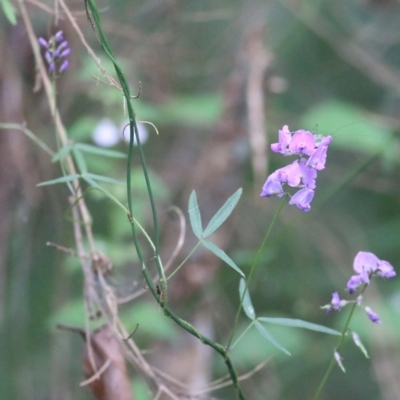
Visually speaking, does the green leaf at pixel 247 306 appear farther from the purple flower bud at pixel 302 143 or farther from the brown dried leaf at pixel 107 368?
the brown dried leaf at pixel 107 368

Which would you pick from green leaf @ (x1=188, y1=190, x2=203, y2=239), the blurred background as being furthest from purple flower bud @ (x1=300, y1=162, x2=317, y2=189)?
the blurred background

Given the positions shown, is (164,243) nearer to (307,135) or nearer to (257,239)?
(257,239)

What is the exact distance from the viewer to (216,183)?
2045mm

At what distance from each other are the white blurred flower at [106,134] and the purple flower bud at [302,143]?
1.15 metres

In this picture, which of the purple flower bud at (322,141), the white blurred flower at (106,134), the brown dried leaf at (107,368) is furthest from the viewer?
the white blurred flower at (106,134)

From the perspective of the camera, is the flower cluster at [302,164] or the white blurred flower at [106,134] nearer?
the flower cluster at [302,164]

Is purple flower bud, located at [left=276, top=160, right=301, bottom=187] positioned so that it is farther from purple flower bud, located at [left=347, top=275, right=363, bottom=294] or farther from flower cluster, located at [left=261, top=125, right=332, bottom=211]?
purple flower bud, located at [left=347, top=275, right=363, bottom=294]

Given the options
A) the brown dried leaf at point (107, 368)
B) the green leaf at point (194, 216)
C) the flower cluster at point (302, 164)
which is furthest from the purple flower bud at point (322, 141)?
the brown dried leaf at point (107, 368)

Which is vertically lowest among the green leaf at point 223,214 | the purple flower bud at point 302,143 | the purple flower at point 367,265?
the purple flower at point 367,265

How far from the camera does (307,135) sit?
0.60m

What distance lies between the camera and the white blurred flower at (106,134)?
1.73 metres

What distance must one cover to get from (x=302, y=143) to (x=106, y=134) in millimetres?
1199

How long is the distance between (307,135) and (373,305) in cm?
140

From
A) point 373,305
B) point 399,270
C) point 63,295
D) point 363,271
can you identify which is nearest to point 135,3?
point 63,295
